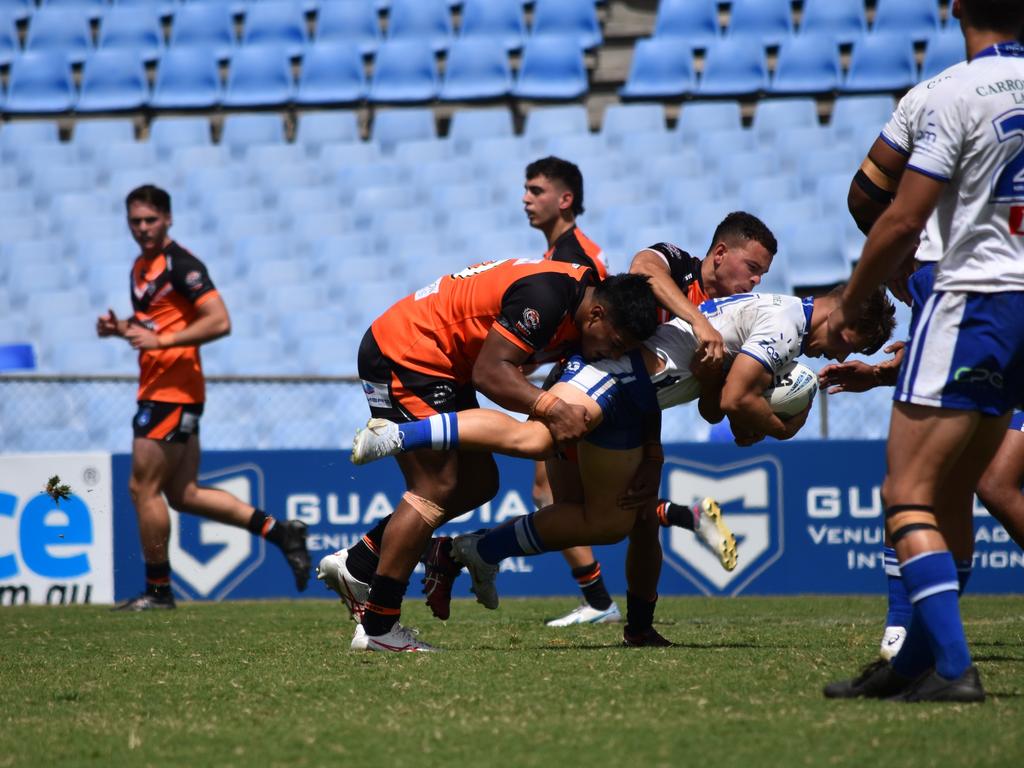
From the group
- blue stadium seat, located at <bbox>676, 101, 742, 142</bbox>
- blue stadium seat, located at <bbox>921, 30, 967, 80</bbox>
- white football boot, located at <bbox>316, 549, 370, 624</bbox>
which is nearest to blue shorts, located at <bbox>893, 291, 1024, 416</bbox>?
→ white football boot, located at <bbox>316, 549, 370, 624</bbox>

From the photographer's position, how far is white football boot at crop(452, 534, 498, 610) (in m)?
5.52

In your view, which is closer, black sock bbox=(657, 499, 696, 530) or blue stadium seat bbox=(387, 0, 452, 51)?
black sock bbox=(657, 499, 696, 530)

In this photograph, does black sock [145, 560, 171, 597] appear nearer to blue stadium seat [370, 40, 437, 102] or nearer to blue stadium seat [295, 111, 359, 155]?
blue stadium seat [295, 111, 359, 155]

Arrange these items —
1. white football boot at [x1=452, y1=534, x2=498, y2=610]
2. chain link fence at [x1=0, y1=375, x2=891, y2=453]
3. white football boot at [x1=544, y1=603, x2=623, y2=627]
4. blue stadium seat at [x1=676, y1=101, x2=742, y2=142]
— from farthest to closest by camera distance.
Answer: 1. blue stadium seat at [x1=676, y1=101, x2=742, y2=142]
2. chain link fence at [x1=0, y1=375, x2=891, y2=453]
3. white football boot at [x1=544, y1=603, x2=623, y2=627]
4. white football boot at [x1=452, y1=534, x2=498, y2=610]

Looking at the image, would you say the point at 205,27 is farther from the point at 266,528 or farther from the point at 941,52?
the point at 266,528

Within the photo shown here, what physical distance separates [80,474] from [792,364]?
238 inches

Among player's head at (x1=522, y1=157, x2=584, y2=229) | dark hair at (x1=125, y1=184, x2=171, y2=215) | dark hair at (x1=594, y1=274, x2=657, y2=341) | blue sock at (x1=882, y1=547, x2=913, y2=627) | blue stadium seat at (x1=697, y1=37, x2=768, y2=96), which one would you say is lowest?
blue sock at (x1=882, y1=547, x2=913, y2=627)

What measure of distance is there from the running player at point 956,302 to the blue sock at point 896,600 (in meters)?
1.00

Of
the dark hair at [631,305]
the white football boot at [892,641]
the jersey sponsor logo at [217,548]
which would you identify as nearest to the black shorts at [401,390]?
the dark hair at [631,305]

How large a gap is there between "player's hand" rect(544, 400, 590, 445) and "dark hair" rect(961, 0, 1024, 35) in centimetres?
197

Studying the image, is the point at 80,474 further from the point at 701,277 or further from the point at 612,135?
the point at 612,135

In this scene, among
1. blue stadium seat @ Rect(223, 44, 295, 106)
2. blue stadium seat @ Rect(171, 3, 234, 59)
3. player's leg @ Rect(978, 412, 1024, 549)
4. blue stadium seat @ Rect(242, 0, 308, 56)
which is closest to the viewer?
player's leg @ Rect(978, 412, 1024, 549)

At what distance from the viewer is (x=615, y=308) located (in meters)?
5.06

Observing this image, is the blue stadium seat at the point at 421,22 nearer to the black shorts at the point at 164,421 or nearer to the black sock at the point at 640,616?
the black shorts at the point at 164,421
